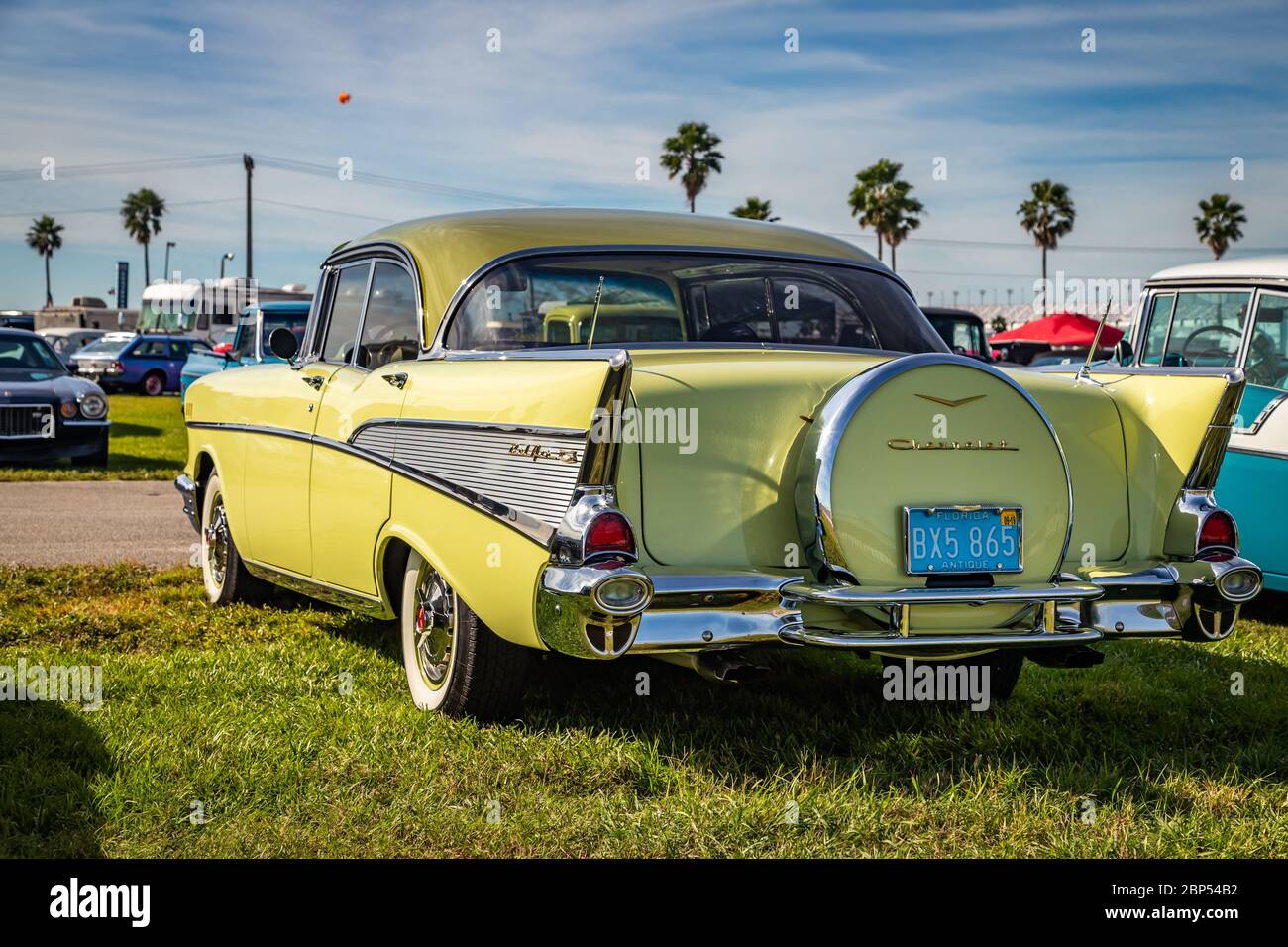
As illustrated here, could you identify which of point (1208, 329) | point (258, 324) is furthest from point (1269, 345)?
point (258, 324)

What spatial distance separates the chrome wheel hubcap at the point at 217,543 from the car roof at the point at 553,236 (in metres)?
1.92

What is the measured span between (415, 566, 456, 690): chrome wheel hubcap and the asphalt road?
379cm

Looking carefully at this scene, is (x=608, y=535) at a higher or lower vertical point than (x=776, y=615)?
higher

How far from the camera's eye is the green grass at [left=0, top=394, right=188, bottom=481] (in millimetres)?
13227

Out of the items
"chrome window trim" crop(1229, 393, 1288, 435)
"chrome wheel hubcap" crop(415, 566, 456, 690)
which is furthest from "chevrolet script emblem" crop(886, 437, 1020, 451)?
"chrome window trim" crop(1229, 393, 1288, 435)

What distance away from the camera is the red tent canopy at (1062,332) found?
101 feet

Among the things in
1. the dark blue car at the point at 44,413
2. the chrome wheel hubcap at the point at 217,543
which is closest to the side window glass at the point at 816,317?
the chrome wheel hubcap at the point at 217,543

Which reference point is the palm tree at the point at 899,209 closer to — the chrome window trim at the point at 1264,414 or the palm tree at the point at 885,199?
the palm tree at the point at 885,199

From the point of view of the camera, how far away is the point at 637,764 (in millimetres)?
4172

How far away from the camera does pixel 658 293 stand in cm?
511

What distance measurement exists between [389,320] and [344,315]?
1.96ft

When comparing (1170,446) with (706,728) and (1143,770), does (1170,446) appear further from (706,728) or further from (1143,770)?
(706,728)

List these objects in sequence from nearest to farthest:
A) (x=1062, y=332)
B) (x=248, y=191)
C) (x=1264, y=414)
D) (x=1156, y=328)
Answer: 1. (x=1264, y=414)
2. (x=1156, y=328)
3. (x=1062, y=332)
4. (x=248, y=191)

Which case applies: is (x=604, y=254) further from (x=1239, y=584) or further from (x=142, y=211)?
(x=142, y=211)
